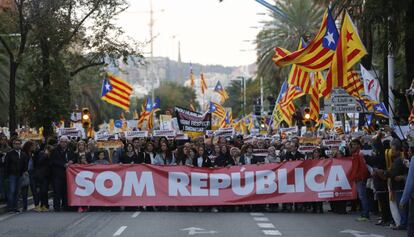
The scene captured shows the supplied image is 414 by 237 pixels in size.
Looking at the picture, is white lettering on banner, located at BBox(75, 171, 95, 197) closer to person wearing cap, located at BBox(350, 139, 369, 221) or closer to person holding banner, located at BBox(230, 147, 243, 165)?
person holding banner, located at BBox(230, 147, 243, 165)

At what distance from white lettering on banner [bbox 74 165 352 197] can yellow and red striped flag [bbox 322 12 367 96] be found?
2275 mm

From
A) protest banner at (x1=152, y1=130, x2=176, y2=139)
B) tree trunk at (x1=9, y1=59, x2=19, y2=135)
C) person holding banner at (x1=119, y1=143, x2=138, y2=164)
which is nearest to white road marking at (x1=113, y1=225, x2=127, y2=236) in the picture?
person holding banner at (x1=119, y1=143, x2=138, y2=164)

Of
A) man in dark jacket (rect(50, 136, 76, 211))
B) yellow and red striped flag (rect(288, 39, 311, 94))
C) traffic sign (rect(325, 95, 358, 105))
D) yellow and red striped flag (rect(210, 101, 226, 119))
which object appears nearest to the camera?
man in dark jacket (rect(50, 136, 76, 211))

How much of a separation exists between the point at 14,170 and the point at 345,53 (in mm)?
8097

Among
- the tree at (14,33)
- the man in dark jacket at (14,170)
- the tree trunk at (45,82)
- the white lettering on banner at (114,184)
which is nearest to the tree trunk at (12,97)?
the tree at (14,33)

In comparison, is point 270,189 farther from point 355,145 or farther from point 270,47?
point 270,47

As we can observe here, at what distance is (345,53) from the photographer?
20.2 metres

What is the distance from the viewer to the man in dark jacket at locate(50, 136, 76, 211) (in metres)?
20.0

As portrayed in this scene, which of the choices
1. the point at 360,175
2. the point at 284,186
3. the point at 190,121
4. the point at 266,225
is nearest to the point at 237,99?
the point at 190,121

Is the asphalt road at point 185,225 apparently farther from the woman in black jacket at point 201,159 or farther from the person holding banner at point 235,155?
the person holding banner at point 235,155

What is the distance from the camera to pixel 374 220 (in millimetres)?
17859

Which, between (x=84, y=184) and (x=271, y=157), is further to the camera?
(x=271, y=157)

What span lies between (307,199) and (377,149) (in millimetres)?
2502

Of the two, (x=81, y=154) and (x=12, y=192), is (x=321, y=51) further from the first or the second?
(x=12, y=192)
